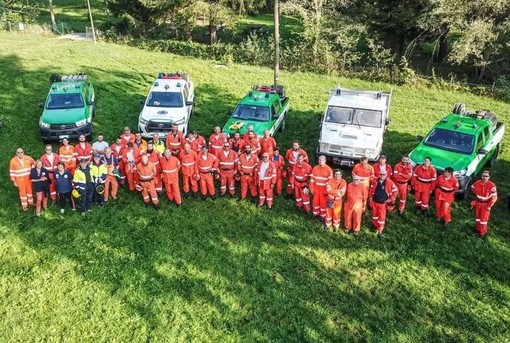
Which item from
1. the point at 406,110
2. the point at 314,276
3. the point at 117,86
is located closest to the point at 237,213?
the point at 314,276

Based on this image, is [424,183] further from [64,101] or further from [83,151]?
[64,101]

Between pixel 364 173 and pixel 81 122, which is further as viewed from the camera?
pixel 81 122

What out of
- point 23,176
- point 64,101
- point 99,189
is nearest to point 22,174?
point 23,176

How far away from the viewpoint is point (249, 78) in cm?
2480

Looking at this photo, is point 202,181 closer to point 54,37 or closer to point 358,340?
point 358,340

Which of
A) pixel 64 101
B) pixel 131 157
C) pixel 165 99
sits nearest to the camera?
pixel 131 157

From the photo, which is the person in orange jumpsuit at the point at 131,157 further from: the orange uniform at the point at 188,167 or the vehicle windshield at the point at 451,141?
the vehicle windshield at the point at 451,141

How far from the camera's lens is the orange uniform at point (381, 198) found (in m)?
11.1

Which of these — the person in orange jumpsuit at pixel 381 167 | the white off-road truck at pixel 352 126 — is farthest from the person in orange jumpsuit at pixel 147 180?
the person in orange jumpsuit at pixel 381 167

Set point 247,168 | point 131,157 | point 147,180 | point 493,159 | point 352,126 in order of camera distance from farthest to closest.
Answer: point 493,159, point 352,126, point 131,157, point 247,168, point 147,180

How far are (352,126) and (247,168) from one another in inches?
169

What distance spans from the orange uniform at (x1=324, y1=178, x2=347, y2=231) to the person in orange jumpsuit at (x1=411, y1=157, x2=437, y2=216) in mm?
2296

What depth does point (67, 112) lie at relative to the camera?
1647 centimetres

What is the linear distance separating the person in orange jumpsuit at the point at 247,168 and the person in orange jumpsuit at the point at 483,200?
5.89 metres
